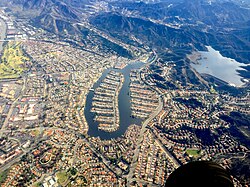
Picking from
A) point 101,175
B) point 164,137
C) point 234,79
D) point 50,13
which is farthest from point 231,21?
point 101,175

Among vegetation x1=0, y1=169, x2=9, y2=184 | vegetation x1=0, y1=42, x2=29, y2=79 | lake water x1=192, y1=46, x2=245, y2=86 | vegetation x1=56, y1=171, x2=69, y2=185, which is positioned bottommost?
vegetation x1=0, y1=42, x2=29, y2=79

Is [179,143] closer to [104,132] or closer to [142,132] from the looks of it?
[142,132]

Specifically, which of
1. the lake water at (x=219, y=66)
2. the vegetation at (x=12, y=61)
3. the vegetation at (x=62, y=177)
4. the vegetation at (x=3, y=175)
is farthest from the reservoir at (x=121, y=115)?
the lake water at (x=219, y=66)

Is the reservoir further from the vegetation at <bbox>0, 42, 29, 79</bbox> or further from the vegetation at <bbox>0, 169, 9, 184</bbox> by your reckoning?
the vegetation at <bbox>0, 42, 29, 79</bbox>

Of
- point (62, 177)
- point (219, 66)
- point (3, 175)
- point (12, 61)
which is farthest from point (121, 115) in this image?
point (219, 66)

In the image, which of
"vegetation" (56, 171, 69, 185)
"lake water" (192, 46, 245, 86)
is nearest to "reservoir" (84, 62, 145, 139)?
"vegetation" (56, 171, 69, 185)

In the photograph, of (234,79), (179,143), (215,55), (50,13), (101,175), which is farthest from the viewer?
(50,13)

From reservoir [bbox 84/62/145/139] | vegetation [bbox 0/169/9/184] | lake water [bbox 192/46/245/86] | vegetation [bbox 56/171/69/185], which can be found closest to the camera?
vegetation [bbox 0/169/9/184]
